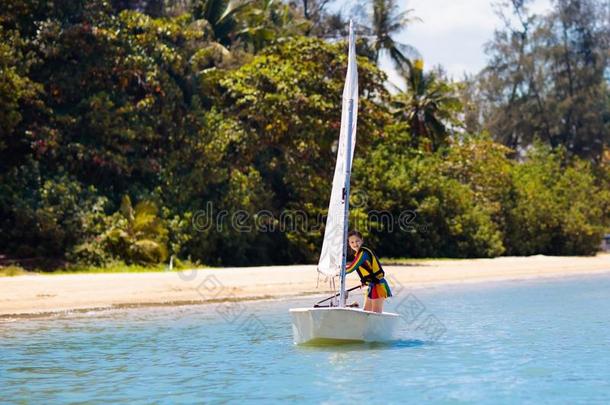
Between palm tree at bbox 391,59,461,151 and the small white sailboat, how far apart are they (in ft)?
106

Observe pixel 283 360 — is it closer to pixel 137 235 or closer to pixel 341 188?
pixel 341 188

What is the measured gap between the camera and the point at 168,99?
31.2 meters

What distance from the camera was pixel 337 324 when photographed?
1462 cm

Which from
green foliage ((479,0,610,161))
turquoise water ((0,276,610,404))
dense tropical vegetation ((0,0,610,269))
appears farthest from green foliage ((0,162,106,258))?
green foliage ((479,0,610,161))

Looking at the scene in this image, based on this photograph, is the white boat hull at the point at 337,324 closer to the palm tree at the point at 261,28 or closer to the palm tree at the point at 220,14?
the palm tree at the point at 261,28

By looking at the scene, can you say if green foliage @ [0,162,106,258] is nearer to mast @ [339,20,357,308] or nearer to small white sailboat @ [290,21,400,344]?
small white sailboat @ [290,21,400,344]

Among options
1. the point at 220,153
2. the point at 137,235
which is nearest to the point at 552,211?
the point at 220,153

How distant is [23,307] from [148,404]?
32.3 feet

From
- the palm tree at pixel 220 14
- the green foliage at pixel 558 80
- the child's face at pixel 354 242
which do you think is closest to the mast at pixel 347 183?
the child's face at pixel 354 242

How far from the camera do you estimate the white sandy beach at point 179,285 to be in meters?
21.0

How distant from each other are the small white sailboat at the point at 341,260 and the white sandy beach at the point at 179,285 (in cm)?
789

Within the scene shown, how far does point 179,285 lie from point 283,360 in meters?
10.5

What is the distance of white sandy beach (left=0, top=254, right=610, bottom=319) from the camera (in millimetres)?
20969

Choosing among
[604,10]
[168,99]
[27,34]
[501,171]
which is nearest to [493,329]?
[168,99]
